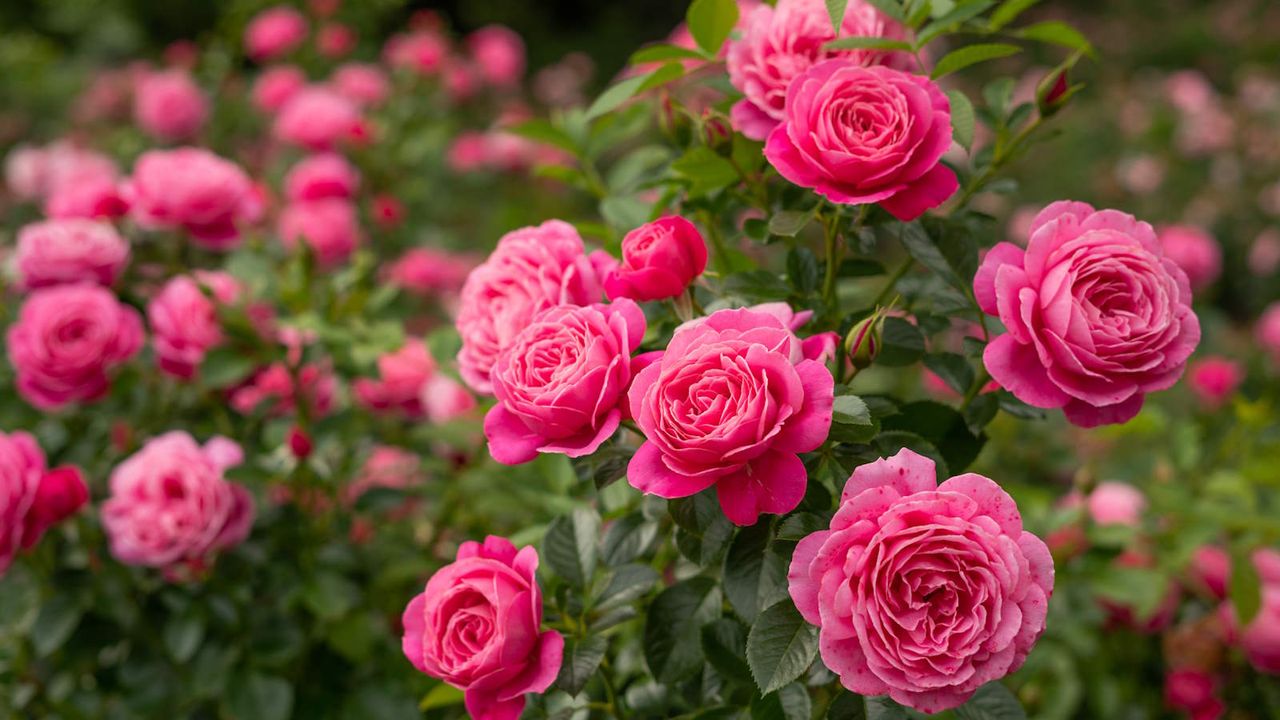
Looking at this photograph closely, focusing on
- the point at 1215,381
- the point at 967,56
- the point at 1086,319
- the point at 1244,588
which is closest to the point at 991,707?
the point at 1086,319

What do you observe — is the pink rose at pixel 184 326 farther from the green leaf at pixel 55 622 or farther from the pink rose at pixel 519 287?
the pink rose at pixel 519 287

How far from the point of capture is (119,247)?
1340 millimetres

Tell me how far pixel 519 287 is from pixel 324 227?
1249 millimetres

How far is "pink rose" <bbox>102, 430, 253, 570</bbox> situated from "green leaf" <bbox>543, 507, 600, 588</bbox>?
51 cm

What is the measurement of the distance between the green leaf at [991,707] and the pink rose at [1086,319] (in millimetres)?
232

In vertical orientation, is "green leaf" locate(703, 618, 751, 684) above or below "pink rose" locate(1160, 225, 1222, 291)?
above

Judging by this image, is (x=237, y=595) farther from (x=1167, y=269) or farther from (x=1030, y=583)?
(x=1167, y=269)

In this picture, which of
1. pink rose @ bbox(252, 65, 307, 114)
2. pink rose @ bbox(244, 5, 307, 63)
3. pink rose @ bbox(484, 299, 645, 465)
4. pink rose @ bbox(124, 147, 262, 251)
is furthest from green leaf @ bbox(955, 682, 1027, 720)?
pink rose @ bbox(244, 5, 307, 63)

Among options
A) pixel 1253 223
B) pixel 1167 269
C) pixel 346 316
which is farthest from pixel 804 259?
pixel 1253 223

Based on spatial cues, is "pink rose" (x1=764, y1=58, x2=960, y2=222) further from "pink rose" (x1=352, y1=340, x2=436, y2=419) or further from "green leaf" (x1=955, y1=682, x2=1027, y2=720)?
"pink rose" (x1=352, y1=340, x2=436, y2=419)

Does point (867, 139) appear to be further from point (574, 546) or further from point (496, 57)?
point (496, 57)

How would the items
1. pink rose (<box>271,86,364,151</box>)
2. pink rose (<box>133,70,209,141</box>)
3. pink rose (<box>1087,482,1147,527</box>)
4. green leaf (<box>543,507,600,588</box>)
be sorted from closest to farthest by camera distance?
1. green leaf (<box>543,507,600,588</box>)
2. pink rose (<box>1087,482,1147,527</box>)
3. pink rose (<box>271,86,364,151</box>)
4. pink rose (<box>133,70,209,141</box>)

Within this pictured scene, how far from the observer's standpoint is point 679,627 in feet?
2.59

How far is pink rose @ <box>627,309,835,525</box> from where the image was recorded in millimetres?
620
